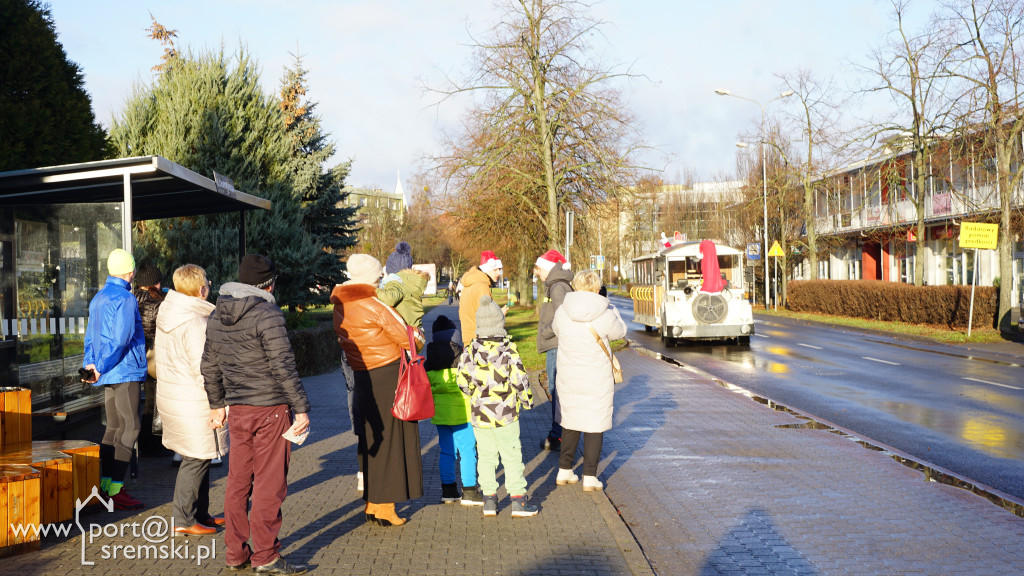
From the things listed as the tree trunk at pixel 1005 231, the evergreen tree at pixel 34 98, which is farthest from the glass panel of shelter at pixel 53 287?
the tree trunk at pixel 1005 231

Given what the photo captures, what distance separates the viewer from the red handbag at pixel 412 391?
5.57 meters

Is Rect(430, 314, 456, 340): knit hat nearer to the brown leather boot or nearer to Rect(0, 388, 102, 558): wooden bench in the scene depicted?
the brown leather boot

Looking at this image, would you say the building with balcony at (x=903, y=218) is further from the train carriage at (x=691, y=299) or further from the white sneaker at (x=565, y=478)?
the white sneaker at (x=565, y=478)

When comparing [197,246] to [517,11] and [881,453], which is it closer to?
[881,453]

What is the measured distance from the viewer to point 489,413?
20.0 feet

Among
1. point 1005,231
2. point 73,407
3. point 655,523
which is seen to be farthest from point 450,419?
point 1005,231

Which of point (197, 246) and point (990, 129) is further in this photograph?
point (990, 129)

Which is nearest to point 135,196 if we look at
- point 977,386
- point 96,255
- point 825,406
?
point 96,255

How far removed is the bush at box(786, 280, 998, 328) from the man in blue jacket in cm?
2315

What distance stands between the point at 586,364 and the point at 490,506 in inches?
54.4

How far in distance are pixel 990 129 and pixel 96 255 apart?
21.5 meters

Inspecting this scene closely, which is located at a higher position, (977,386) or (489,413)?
(489,413)

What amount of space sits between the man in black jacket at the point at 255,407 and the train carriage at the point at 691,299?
1733cm

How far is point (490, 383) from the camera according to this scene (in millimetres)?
6117
